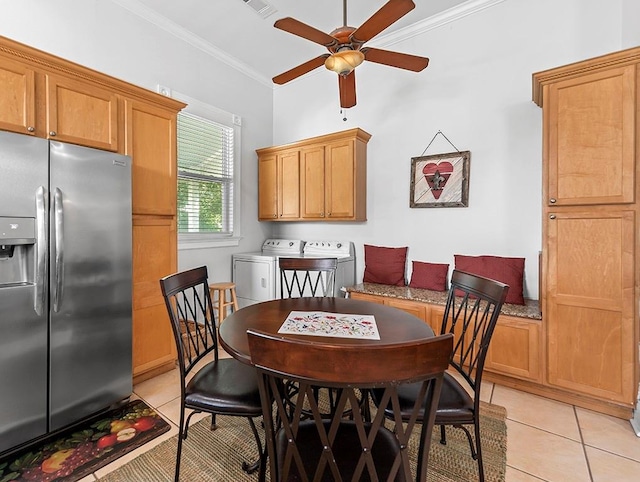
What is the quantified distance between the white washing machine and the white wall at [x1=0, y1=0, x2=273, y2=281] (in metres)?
0.26

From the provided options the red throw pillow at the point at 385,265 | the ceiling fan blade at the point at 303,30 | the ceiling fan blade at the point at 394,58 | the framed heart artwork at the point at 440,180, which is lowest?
the red throw pillow at the point at 385,265

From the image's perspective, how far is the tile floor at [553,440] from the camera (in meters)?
1.66

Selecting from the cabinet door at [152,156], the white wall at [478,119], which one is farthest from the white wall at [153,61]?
the white wall at [478,119]

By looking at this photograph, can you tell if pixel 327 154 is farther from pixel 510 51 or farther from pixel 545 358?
pixel 545 358

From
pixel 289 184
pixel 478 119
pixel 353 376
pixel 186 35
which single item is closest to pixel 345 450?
pixel 353 376

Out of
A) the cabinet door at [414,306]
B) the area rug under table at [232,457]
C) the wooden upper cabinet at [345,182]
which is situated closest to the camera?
the area rug under table at [232,457]

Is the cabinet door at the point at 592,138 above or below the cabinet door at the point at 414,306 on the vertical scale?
above

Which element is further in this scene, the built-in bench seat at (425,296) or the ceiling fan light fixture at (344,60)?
the built-in bench seat at (425,296)

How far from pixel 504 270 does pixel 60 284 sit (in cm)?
326

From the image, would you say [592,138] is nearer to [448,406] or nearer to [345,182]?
[448,406]

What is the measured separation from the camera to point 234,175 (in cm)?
417

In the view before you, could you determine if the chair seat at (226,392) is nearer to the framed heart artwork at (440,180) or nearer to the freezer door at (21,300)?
the freezer door at (21,300)

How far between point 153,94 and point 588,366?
374cm

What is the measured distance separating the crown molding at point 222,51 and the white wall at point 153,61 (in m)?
0.05
